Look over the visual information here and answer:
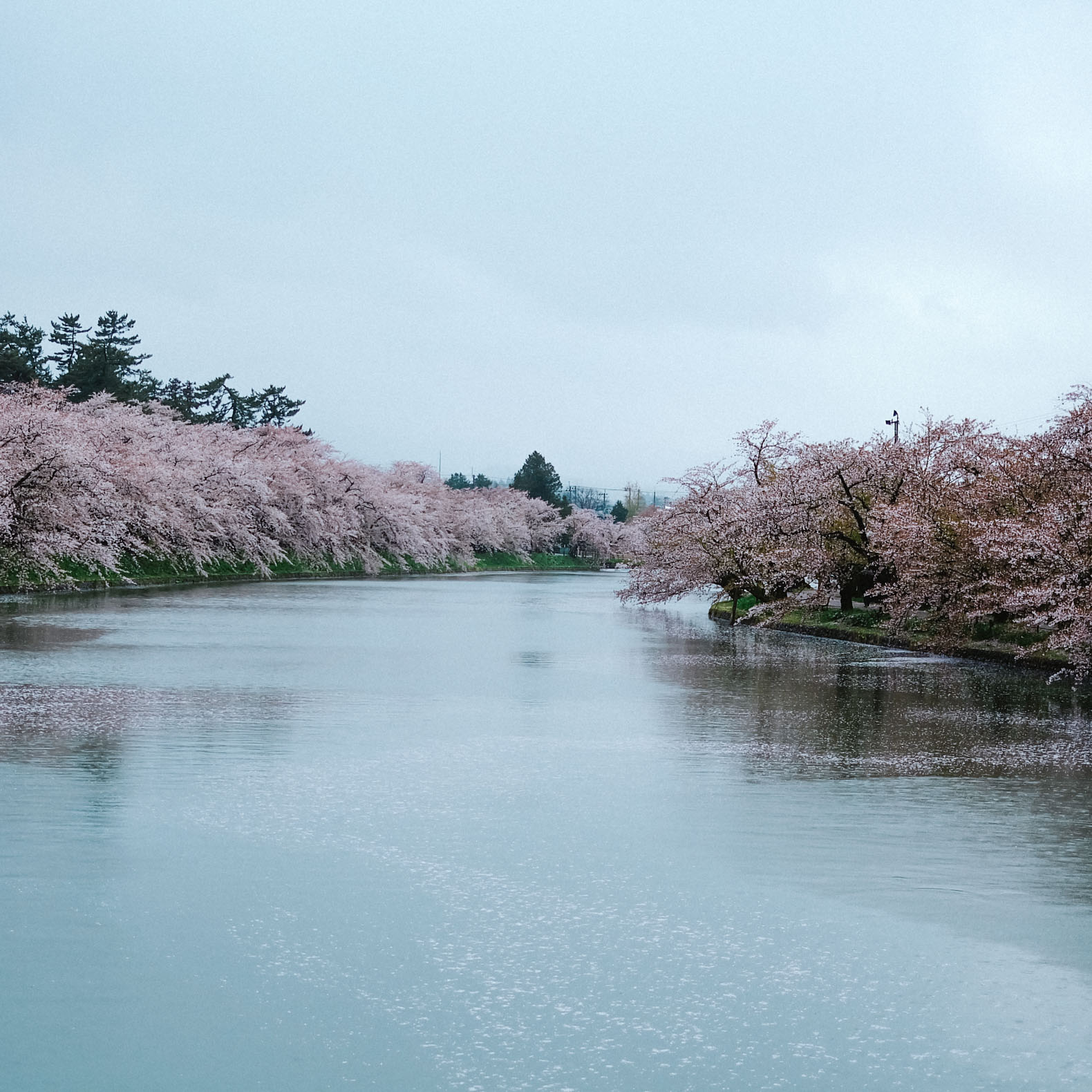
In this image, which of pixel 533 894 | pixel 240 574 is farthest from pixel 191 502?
pixel 533 894

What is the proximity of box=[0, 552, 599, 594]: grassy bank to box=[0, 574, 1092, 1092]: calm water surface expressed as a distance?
25142 millimetres

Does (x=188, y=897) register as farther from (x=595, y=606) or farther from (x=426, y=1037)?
(x=595, y=606)

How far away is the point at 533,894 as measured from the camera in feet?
23.9

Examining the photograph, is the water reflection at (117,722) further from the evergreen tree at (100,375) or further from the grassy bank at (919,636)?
the evergreen tree at (100,375)

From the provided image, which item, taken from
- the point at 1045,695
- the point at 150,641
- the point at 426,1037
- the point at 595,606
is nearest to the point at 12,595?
the point at 150,641

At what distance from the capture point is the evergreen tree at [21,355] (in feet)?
193

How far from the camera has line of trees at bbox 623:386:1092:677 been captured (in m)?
20.0

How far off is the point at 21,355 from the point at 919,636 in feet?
171

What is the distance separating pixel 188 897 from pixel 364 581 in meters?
52.5

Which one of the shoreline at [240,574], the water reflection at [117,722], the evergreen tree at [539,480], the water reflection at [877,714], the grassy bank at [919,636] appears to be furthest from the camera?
the evergreen tree at [539,480]

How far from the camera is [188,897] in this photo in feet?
23.1

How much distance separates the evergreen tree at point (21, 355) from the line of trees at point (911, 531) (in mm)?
30566

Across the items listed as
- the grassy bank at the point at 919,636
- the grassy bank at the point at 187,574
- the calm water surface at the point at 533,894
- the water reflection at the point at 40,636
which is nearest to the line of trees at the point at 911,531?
the grassy bank at the point at 919,636

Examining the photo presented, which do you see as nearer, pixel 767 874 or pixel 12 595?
Result: pixel 767 874
